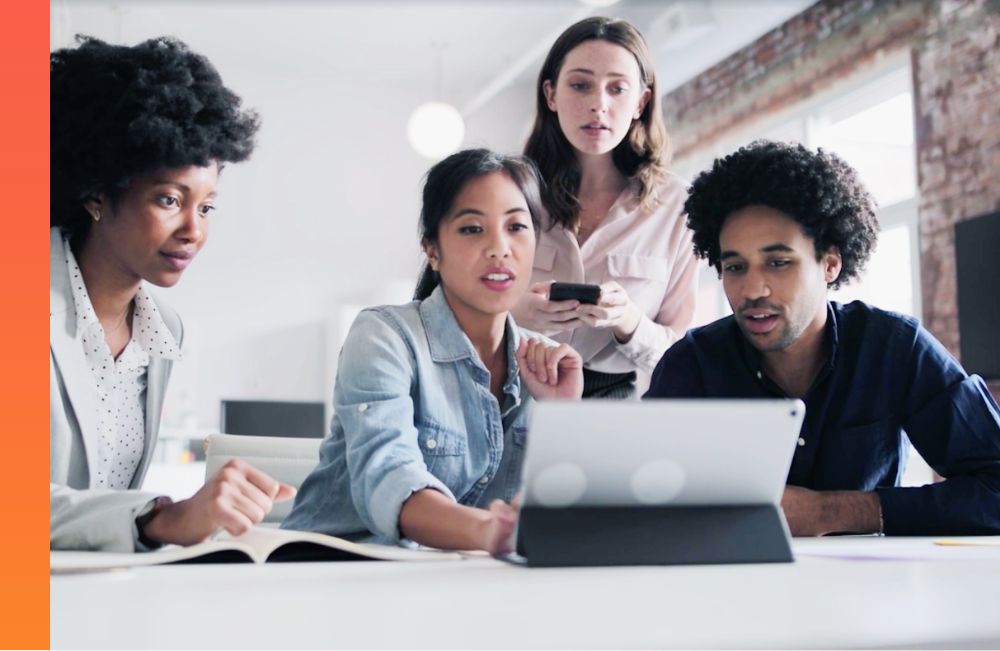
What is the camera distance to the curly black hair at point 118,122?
4.25 ft

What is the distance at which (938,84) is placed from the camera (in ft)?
15.4

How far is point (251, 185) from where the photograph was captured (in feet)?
23.9

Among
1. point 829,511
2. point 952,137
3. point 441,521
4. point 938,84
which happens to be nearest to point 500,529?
point 441,521

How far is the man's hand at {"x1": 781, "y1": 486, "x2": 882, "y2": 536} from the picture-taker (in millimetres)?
1421

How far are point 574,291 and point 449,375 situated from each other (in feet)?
1.22

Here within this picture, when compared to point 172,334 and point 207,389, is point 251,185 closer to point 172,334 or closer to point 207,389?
point 207,389

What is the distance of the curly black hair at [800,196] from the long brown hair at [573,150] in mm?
177

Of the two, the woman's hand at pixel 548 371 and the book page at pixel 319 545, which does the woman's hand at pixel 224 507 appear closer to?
the book page at pixel 319 545

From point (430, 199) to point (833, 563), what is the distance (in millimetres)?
895

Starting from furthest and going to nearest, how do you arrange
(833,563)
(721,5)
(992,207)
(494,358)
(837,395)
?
(721,5), (992,207), (837,395), (494,358), (833,563)

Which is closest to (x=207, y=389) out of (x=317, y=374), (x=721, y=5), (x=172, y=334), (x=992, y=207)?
(x=317, y=374)

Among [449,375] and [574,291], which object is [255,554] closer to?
[449,375]

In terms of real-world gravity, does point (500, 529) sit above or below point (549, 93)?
below

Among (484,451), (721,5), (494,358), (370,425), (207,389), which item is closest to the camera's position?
(370,425)
